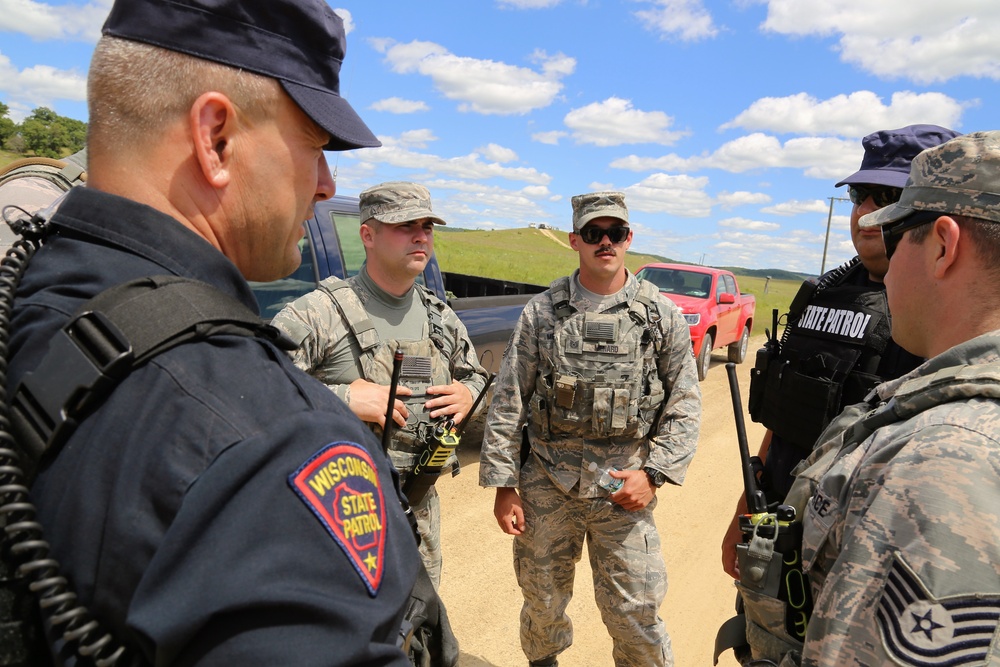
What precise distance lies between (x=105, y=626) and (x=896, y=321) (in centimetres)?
175

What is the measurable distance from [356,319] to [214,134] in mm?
1982

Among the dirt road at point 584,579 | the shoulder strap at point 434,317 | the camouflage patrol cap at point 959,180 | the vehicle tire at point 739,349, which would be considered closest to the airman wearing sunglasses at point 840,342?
the camouflage patrol cap at point 959,180

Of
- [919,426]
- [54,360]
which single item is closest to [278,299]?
[54,360]

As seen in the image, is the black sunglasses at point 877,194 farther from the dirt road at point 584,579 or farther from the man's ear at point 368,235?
the dirt road at point 584,579

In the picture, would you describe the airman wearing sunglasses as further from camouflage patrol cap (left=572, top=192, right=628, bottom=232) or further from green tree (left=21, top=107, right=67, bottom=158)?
green tree (left=21, top=107, right=67, bottom=158)

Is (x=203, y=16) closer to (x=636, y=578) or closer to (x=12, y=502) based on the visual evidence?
(x=12, y=502)

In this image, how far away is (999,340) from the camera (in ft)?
4.35

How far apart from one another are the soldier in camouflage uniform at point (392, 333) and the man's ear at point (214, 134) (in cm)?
179

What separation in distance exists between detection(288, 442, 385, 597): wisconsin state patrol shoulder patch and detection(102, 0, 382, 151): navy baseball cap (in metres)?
0.56

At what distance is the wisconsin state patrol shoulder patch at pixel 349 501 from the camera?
79 centimetres

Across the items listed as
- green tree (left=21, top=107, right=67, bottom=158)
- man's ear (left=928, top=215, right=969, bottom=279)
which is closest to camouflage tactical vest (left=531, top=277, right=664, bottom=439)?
man's ear (left=928, top=215, right=969, bottom=279)

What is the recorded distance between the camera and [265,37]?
102cm

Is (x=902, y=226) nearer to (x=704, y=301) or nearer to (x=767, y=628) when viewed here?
(x=767, y=628)

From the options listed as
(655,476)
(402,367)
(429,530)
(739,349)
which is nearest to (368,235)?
(402,367)
